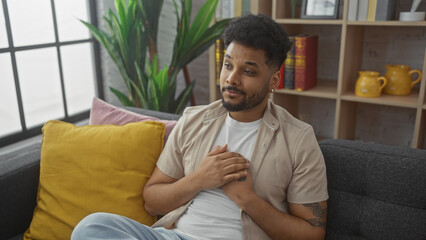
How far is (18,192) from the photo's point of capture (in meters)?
1.40

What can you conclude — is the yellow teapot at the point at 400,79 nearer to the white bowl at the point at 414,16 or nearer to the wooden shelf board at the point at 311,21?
the white bowl at the point at 414,16

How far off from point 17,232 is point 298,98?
6.53ft

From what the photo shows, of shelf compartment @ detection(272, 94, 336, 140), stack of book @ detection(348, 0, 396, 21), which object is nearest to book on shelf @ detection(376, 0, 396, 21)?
stack of book @ detection(348, 0, 396, 21)

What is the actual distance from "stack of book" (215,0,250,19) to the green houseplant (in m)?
0.34

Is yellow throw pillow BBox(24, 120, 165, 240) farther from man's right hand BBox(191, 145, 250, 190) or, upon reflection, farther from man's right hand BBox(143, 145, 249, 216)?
man's right hand BBox(191, 145, 250, 190)

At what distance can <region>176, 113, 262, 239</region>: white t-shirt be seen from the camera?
1.22 metres

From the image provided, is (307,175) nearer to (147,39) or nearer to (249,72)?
(249,72)

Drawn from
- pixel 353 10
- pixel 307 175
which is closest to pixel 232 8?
pixel 353 10

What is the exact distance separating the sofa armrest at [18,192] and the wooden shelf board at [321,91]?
60.4 inches

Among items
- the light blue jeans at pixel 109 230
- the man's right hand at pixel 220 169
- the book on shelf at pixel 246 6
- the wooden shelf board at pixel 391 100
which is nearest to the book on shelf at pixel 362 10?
the wooden shelf board at pixel 391 100

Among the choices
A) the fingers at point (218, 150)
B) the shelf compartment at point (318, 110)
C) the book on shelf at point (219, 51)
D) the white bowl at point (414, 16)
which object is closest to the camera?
the fingers at point (218, 150)

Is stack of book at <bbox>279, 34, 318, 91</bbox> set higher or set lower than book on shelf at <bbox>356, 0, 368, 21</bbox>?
lower

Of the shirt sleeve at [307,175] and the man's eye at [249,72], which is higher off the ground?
the man's eye at [249,72]

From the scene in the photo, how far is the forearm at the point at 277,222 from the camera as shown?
3.86 feet
